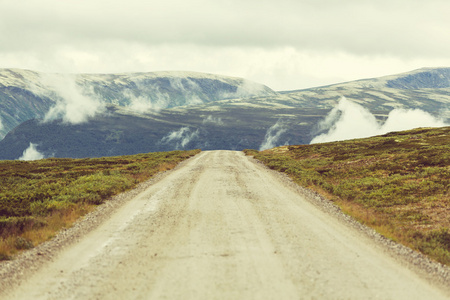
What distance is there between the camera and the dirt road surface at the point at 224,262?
25.8 ft

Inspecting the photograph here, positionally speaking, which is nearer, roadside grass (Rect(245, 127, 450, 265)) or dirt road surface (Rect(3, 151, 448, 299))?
dirt road surface (Rect(3, 151, 448, 299))

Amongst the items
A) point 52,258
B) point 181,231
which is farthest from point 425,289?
point 52,258

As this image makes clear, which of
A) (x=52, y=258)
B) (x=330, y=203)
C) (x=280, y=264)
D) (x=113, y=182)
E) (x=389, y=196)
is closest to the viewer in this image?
(x=280, y=264)

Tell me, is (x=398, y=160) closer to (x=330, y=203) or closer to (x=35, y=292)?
(x=330, y=203)

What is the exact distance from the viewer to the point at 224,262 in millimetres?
9469

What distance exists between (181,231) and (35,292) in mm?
5676

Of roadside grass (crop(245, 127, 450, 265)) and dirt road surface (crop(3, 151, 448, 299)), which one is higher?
dirt road surface (crop(3, 151, 448, 299))

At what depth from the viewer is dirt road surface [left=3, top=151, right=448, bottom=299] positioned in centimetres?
787

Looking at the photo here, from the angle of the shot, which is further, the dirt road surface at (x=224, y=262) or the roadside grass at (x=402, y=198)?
the roadside grass at (x=402, y=198)

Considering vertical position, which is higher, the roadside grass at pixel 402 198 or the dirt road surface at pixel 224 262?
the dirt road surface at pixel 224 262

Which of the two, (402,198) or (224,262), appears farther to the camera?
(402,198)

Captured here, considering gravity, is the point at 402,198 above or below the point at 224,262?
below

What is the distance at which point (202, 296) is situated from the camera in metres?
7.53

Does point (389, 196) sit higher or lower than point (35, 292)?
lower
